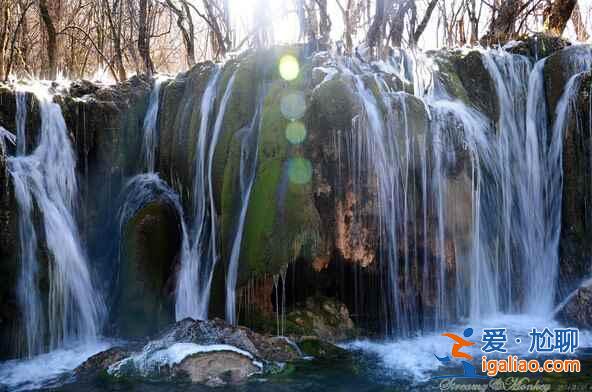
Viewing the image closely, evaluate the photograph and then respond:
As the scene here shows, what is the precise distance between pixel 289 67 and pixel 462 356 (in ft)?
17.6

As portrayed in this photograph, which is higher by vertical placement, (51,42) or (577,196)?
(51,42)

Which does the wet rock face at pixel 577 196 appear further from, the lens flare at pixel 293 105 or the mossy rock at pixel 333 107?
the lens flare at pixel 293 105

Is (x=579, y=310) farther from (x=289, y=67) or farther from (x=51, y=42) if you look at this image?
(x=51, y=42)

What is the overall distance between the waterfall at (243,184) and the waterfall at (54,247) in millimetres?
2118

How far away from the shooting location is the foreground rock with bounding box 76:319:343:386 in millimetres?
6332

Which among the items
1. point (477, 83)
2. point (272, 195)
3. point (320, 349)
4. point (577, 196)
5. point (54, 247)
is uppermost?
point (477, 83)

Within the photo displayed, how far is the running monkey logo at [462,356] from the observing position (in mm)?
6383

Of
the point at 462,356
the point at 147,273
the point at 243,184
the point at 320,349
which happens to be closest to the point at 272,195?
the point at 243,184

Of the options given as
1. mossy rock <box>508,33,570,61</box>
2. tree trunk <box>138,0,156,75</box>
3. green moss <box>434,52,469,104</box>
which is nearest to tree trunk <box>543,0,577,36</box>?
mossy rock <box>508,33,570,61</box>

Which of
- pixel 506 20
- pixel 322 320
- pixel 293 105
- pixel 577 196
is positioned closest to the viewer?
pixel 322 320

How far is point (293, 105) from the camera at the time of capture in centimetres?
842

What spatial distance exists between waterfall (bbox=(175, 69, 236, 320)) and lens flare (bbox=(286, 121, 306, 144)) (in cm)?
152

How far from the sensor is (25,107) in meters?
9.30

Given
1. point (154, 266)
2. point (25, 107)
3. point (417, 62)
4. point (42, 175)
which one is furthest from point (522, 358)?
point (25, 107)
